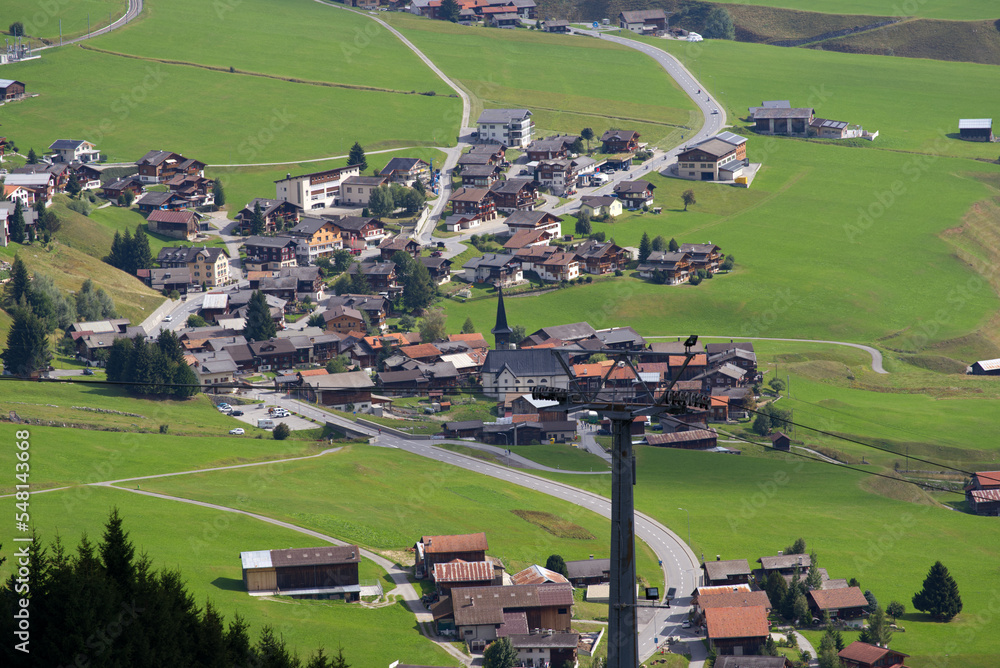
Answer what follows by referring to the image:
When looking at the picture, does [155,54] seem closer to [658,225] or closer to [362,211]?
[362,211]

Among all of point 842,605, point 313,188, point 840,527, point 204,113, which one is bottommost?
point 840,527

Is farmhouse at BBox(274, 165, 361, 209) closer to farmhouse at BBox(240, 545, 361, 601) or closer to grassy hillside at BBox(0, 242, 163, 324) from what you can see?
grassy hillside at BBox(0, 242, 163, 324)

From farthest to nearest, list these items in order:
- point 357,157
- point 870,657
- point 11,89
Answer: point 11,89 → point 357,157 → point 870,657

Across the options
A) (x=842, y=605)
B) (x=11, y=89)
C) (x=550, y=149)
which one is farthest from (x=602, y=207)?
(x=11, y=89)

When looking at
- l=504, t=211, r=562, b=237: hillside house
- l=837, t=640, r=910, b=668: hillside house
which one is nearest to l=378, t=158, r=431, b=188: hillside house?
l=504, t=211, r=562, b=237: hillside house

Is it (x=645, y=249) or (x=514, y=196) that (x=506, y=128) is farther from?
(x=645, y=249)

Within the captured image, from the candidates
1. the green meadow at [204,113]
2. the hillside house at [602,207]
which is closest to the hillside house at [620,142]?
the hillside house at [602,207]
